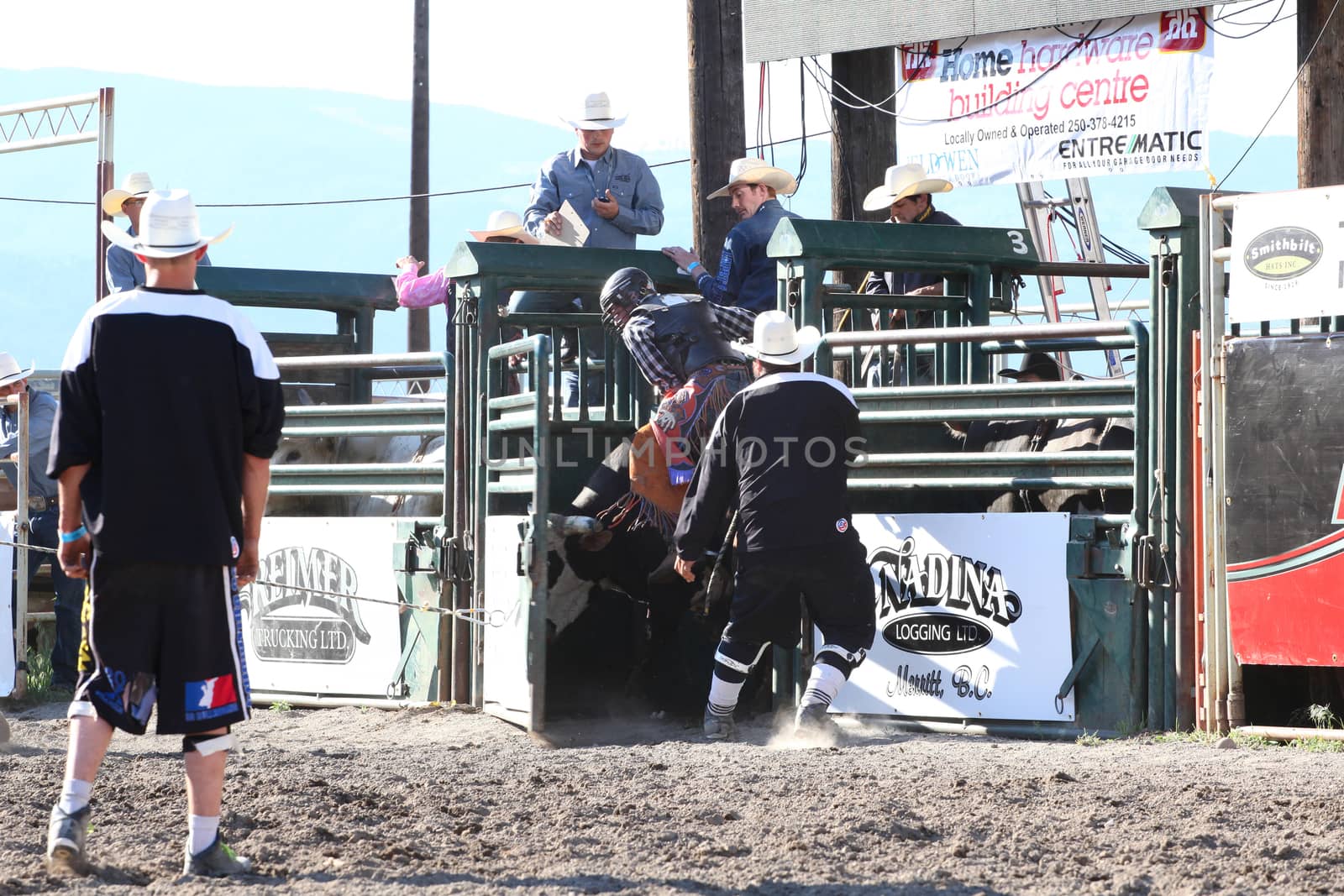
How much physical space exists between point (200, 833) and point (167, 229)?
172 centimetres

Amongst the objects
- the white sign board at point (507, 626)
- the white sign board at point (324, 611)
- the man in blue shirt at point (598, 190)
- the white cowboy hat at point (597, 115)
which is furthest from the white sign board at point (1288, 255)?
the white sign board at point (324, 611)

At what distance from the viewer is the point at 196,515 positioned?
4918mm

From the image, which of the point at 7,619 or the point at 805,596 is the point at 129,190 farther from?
the point at 805,596

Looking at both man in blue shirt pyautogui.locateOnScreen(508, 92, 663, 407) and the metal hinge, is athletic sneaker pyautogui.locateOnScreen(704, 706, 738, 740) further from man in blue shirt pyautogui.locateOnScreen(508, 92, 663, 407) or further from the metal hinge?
man in blue shirt pyautogui.locateOnScreen(508, 92, 663, 407)

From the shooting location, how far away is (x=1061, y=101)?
502 inches

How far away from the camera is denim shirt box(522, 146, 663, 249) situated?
1023 centimetres

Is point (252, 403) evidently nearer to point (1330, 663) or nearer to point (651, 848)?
point (651, 848)

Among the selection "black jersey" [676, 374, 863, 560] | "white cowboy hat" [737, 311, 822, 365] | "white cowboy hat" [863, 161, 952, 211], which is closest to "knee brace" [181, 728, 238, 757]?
"black jersey" [676, 374, 863, 560]

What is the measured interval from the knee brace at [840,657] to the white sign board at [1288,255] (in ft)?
7.17

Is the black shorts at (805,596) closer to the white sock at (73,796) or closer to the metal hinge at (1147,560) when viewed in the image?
the metal hinge at (1147,560)

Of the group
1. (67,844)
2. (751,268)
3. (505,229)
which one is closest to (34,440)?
(505,229)

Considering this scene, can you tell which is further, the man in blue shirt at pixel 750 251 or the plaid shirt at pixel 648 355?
the man in blue shirt at pixel 750 251

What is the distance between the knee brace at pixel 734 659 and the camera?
7.76 meters

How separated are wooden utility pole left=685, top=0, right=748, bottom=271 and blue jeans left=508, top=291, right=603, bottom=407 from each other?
2.17 metres
